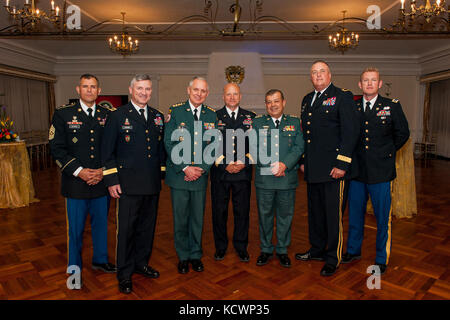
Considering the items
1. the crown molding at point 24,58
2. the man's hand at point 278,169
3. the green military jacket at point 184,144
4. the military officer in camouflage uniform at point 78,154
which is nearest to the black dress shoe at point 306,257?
the man's hand at point 278,169

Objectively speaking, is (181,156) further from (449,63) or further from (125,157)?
(449,63)

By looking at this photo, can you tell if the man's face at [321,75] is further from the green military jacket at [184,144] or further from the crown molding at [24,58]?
the crown molding at [24,58]

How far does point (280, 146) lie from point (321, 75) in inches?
25.6

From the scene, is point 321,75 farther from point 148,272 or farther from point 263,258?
point 148,272

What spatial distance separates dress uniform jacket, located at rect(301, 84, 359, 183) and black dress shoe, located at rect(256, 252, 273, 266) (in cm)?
76

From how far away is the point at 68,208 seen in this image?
2578mm

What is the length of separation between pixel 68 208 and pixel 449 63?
1040cm

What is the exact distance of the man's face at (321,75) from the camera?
8.50 feet

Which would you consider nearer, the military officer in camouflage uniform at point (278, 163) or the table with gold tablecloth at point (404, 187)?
the military officer in camouflage uniform at point (278, 163)

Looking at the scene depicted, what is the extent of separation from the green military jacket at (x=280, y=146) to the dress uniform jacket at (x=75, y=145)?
4.32ft

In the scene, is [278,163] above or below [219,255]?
above

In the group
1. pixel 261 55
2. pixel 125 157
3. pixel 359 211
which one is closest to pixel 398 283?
pixel 359 211

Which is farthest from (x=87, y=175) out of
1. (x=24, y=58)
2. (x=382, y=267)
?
(x=24, y=58)

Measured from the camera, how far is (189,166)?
2572 millimetres
